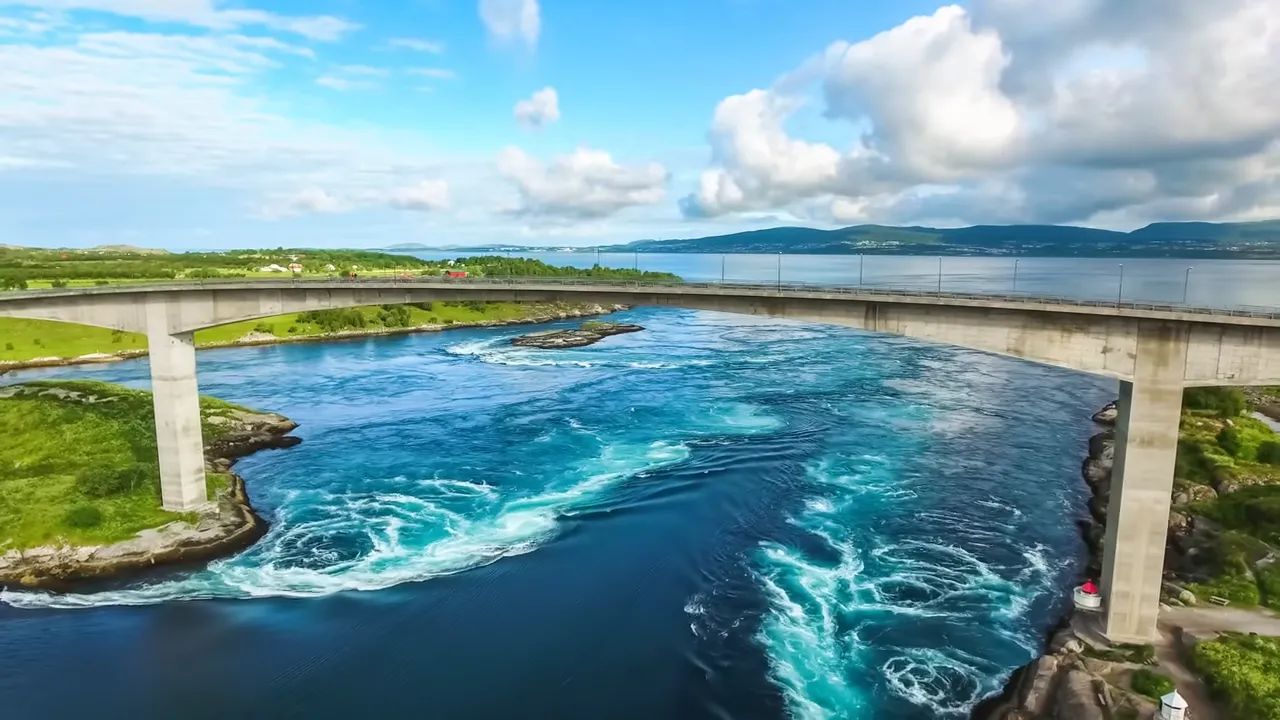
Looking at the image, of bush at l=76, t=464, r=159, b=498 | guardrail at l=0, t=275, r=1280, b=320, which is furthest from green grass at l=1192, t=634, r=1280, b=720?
bush at l=76, t=464, r=159, b=498

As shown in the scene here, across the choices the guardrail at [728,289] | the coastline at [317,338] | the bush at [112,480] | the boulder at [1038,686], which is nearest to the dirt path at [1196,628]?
the boulder at [1038,686]

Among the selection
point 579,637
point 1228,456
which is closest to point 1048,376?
point 1228,456

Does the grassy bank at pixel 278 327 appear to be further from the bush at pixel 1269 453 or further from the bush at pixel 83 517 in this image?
the bush at pixel 1269 453

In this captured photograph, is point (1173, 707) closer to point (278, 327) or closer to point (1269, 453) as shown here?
point (1269, 453)

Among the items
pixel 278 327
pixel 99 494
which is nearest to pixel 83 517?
pixel 99 494

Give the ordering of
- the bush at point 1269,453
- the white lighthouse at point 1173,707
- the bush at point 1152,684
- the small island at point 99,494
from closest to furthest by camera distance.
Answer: the white lighthouse at point 1173,707 → the bush at point 1152,684 → the small island at point 99,494 → the bush at point 1269,453

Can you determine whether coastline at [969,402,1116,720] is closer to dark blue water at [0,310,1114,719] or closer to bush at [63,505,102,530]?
dark blue water at [0,310,1114,719]
